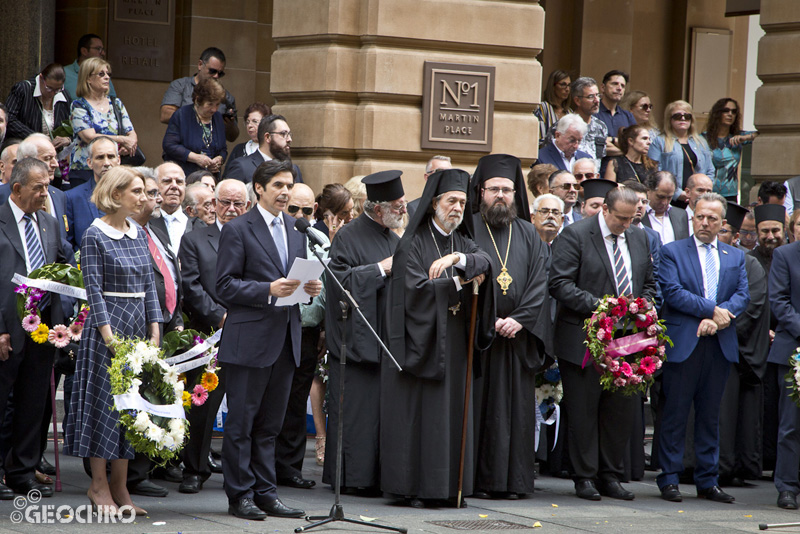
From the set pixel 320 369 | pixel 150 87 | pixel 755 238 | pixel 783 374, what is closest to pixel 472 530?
pixel 320 369

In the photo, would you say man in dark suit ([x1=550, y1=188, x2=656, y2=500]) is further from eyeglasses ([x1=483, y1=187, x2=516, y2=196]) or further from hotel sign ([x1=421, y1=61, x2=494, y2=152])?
hotel sign ([x1=421, y1=61, x2=494, y2=152])

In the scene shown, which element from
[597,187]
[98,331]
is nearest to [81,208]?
A: [98,331]

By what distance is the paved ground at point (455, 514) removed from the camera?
25.0 ft

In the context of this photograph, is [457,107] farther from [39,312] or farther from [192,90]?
[39,312]

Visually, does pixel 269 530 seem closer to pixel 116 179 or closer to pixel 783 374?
pixel 116 179

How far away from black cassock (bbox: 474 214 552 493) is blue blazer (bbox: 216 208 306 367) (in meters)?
1.75

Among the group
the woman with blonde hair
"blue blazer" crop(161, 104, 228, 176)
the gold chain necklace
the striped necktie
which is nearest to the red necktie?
the gold chain necklace

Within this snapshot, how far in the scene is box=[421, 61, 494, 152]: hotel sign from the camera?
11812 millimetres

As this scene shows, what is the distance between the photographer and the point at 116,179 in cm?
780

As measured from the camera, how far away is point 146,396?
25.5ft

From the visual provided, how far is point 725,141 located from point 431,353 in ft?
22.4

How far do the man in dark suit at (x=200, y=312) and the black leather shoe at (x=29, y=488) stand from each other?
940mm

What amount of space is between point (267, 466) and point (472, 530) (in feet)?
4.39

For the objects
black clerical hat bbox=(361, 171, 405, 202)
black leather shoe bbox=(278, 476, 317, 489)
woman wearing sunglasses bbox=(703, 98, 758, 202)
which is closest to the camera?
black clerical hat bbox=(361, 171, 405, 202)
